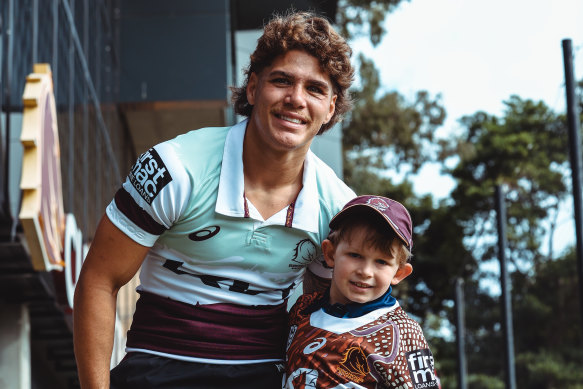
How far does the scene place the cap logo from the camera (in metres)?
3.55

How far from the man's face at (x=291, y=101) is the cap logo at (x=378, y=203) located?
0.34 meters

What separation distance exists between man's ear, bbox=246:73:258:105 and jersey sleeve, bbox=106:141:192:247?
0.49 m

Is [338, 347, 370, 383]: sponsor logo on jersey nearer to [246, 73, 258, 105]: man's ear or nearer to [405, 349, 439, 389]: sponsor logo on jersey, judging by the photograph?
[405, 349, 439, 389]: sponsor logo on jersey

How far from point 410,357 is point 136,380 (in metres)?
1.01

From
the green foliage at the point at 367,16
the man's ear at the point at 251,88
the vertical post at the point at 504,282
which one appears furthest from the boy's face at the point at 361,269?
the green foliage at the point at 367,16

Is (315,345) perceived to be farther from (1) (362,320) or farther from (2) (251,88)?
(2) (251,88)

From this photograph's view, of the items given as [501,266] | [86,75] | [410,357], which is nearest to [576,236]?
[410,357]

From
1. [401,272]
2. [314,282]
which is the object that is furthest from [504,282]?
[401,272]

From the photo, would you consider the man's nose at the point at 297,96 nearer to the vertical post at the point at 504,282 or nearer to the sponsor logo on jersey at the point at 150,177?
the sponsor logo on jersey at the point at 150,177

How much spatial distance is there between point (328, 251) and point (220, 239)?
0.44 m

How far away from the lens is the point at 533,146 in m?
37.2

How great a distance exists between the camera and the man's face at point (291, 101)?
11.6ft

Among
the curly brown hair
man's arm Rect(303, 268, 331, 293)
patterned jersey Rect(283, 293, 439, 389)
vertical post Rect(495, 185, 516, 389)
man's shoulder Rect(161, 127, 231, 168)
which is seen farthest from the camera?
vertical post Rect(495, 185, 516, 389)

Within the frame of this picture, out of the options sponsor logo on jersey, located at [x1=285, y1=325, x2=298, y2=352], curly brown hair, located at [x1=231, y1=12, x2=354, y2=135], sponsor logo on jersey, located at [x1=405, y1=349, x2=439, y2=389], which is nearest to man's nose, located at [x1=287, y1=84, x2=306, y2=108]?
curly brown hair, located at [x1=231, y1=12, x2=354, y2=135]
